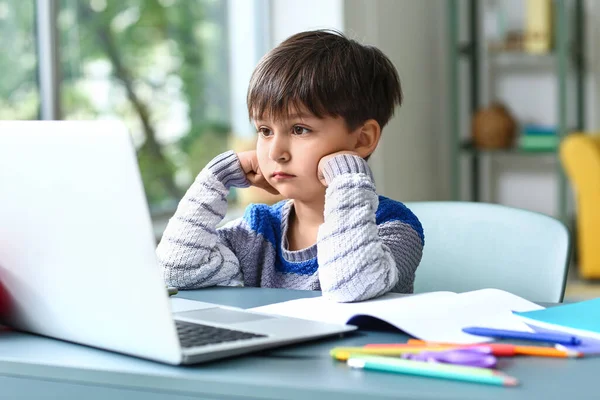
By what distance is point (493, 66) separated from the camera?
16.1 ft

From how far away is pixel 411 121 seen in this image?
4527 millimetres

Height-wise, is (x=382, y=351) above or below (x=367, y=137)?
below

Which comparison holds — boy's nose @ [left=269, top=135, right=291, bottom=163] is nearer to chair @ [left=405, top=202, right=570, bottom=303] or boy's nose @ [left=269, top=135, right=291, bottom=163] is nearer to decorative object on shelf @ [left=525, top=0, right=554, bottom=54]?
chair @ [left=405, top=202, right=570, bottom=303]

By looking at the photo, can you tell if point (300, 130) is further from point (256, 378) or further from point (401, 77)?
point (401, 77)

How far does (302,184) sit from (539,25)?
11.4ft

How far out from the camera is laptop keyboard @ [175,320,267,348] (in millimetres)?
829

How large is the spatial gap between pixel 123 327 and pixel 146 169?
107 inches

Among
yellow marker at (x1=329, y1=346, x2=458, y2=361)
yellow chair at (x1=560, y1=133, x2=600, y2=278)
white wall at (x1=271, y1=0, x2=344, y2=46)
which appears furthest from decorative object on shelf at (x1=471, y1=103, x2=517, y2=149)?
yellow marker at (x1=329, y1=346, x2=458, y2=361)

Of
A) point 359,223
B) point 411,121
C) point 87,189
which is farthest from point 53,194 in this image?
point 411,121

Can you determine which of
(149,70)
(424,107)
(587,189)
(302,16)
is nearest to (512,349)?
(149,70)

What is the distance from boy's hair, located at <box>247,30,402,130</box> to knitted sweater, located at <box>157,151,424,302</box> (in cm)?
12

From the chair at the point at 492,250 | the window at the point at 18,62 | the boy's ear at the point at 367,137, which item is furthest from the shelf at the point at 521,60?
the boy's ear at the point at 367,137

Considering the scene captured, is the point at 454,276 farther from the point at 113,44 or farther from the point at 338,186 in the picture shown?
the point at 113,44

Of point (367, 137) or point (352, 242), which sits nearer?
point (352, 242)
